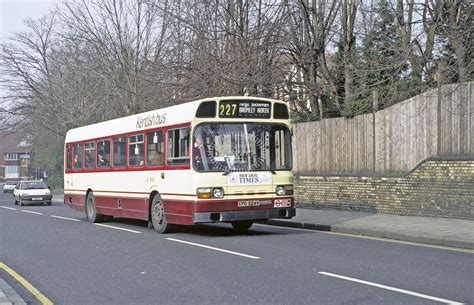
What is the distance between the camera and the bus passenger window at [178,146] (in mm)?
14406

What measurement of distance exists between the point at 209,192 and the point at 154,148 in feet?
8.76

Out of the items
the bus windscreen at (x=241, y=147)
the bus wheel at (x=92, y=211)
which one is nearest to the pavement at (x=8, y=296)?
the bus windscreen at (x=241, y=147)

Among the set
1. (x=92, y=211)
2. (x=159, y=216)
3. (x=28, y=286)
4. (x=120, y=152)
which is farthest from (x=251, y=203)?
(x=92, y=211)

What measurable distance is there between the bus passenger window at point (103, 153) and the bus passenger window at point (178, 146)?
4404 millimetres

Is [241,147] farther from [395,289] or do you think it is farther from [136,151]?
[395,289]

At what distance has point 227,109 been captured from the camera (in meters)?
14.5

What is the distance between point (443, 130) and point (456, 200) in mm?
1826

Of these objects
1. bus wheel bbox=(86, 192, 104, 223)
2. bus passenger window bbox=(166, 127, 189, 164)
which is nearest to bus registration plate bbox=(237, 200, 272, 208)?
bus passenger window bbox=(166, 127, 189, 164)

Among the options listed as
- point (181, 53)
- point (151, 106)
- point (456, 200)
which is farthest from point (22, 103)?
point (456, 200)

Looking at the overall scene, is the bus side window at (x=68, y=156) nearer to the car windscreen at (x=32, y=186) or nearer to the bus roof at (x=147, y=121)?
the bus roof at (x=147, y=121)

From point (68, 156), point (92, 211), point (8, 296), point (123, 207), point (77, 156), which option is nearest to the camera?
point (8, 296)

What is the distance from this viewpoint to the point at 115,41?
33969mm

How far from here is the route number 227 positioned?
1441 cm

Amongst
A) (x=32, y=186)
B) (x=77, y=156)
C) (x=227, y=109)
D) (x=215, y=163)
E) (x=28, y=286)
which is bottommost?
(x=28, y=286)
